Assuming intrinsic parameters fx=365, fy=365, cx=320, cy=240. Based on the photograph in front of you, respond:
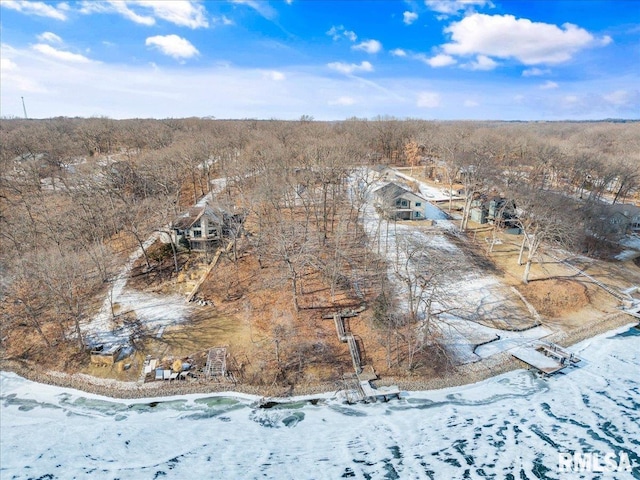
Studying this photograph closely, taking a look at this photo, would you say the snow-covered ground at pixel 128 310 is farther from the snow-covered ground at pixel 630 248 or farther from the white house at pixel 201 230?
the snow-covered ground at pixel 630 248

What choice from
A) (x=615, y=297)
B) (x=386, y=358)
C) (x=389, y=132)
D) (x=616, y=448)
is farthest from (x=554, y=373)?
(x=389, y=132)

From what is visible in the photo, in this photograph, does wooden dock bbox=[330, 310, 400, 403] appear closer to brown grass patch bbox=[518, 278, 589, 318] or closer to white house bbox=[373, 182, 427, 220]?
brown grass patch bbox=[518, 278, 589, 318]

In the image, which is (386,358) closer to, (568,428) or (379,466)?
(379,466)

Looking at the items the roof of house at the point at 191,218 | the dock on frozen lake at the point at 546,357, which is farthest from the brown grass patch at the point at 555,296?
the roof of house at the point at 191,218

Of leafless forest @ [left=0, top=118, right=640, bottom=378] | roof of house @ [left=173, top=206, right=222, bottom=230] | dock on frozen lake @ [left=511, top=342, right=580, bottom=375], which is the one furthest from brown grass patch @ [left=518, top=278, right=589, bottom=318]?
roof of house @ [left=173, top=206, right=222, bottom=230]

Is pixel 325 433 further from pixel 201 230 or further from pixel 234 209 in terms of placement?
pixel 234 209

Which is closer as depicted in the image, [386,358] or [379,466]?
[379,466]
